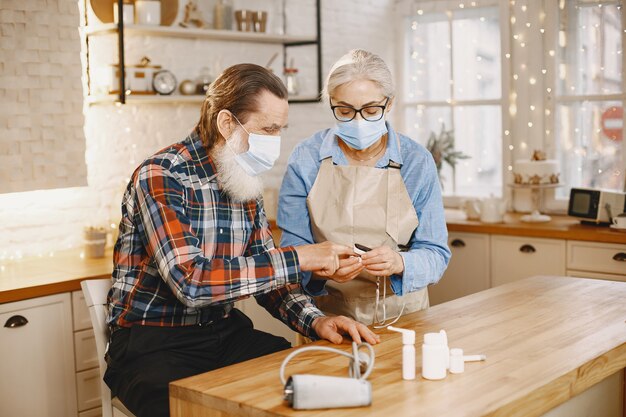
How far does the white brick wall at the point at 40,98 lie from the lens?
375 centimetres

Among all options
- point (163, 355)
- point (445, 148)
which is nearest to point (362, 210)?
point (163, 355)

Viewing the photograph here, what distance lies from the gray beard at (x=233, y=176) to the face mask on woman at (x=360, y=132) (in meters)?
0.40

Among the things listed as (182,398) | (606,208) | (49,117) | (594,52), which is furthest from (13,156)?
(594,52)

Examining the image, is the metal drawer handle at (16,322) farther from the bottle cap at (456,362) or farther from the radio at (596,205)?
the radio at (596,205)

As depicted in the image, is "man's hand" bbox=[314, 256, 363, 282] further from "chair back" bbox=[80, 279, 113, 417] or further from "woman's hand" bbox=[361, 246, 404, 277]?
"chair back" bbox=[80, 279, 113, 417]

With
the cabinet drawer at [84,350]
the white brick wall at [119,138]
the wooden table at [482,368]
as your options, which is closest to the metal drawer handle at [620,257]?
the wooden table at [482,368]

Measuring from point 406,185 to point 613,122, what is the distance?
8.51ft

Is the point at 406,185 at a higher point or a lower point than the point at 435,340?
higher

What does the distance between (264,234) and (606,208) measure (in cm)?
247

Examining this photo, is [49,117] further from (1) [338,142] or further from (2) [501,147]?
(2) [501,147]

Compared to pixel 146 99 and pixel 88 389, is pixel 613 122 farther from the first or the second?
pixel 88 389

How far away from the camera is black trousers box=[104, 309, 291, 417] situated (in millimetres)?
2229

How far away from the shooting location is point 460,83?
555cm

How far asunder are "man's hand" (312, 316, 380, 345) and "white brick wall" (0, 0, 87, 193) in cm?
202
